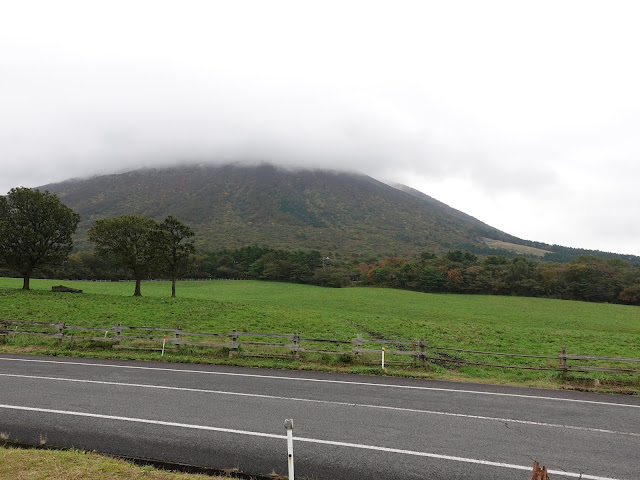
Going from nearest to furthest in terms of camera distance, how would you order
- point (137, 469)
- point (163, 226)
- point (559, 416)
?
point (137, 469), point (559, 416), point (163, 226)

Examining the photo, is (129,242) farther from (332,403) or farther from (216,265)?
(216,265)

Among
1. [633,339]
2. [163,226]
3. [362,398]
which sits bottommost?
[633,339]

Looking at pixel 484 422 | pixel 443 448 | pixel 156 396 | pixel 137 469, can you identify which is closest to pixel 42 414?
pixel 156 396

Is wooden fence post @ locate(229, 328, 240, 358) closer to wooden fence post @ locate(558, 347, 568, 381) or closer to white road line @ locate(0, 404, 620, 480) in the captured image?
white road line @ locate(0, 404, 620, 480)

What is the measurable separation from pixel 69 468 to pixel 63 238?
46.1 meters

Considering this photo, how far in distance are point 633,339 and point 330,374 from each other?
30.9 m

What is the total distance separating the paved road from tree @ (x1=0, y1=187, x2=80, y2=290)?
34.5 meters

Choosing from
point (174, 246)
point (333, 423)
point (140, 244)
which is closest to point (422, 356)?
point (333, 423)

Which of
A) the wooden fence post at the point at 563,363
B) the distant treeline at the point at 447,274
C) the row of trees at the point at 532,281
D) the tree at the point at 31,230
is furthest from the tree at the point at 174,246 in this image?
the row of trees at the point at 532,281

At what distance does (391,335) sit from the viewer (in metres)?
28.7

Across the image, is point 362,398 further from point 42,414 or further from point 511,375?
point 42,414

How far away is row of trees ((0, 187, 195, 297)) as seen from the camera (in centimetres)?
4128

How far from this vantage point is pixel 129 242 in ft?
150

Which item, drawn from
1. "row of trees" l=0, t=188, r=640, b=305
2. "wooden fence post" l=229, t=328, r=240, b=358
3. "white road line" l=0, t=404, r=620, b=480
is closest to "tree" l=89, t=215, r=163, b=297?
"row of trees" l=0, t=188, r=640, b=305
